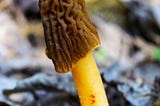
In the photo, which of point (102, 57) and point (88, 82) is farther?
point (102, 57)

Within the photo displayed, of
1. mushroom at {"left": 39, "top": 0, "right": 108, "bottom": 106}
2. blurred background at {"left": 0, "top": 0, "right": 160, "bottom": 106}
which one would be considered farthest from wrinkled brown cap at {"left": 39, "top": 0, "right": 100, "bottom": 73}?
blurred background at {"left": 0, "top": 0, "right": 160, "bottom": 106}

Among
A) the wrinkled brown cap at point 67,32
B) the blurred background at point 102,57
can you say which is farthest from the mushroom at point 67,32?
the blurred background at point 102,57

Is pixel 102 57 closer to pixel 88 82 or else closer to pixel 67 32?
pixel 88 82

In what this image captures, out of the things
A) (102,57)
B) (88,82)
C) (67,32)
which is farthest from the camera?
(102,57)

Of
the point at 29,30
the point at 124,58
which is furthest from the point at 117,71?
the point at 29,30

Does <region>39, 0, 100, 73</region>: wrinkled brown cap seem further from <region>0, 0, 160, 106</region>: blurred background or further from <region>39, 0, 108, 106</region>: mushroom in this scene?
<region>0, 0, 160, 106</region>: blurred background

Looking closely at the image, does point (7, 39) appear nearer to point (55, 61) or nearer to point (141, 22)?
point (141, 22)

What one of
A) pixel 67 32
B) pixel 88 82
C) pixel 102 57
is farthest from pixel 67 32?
pixel 102 57
